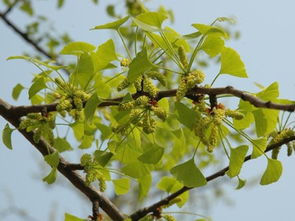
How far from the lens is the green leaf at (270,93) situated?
95 cm

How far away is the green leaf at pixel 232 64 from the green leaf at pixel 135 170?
1.19 ft

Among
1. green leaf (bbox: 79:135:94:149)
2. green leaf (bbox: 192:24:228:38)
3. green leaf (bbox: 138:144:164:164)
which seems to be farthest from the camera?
green leaf (bbox: 79:135:94:149)

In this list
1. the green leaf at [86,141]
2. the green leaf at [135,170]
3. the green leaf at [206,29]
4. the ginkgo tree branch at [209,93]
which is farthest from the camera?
the green leaf at [86,141]

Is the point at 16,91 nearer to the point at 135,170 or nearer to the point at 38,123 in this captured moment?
the point at 38,123

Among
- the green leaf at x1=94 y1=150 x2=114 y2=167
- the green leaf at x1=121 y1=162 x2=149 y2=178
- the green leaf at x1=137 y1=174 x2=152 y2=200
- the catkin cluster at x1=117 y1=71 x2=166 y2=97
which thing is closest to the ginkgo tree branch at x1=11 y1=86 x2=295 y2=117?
the catkin cluster at x1=117 y1=71 x2=166 y2=97

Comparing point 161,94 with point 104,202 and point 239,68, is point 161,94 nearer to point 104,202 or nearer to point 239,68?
point 239,68

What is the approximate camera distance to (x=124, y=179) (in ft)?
4.78

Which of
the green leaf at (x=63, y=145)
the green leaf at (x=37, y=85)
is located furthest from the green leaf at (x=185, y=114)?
the green leaf at (x=63, y=145)

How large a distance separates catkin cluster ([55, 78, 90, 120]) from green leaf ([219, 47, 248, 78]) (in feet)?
1.05

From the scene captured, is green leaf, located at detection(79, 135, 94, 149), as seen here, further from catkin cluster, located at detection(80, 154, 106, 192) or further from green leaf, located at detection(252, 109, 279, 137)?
green leaf, located at detection(252, 109, 279, 137)

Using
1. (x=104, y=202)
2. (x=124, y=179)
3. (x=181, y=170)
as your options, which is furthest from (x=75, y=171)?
(x=181, y=170)

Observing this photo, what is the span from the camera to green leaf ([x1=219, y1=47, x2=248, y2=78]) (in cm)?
100

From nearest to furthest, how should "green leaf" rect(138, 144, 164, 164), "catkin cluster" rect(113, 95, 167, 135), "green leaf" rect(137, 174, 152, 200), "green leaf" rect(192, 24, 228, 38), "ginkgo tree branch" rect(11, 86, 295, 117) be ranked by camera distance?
"ginkgo tree branch" rect(11, 86, 295, 117), "green leaf" rect(192, 24, 228, 38), "catkin cluster" rect(113, 95, 167, 135), "green leaf" rect(138, 144, 164, 164), "green leaf" rect(137, 174, 152, 200)

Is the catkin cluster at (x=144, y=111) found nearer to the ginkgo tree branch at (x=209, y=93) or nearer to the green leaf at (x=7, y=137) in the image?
the ginkgo tree branch at (x=209, y=93)
